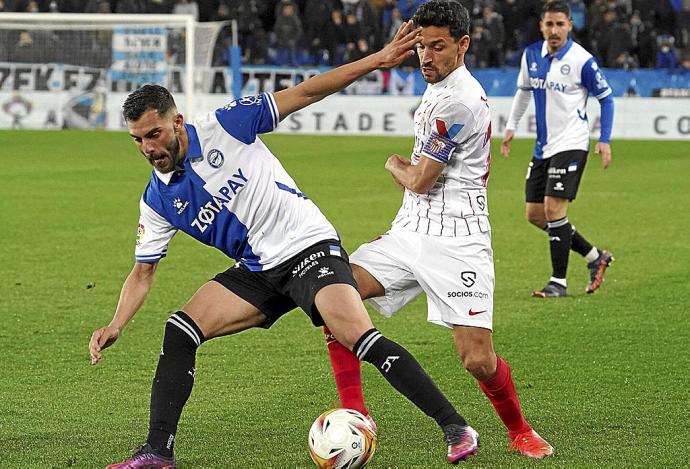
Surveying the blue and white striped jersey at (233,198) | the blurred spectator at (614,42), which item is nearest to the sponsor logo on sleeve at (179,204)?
the blue and white striped jersey at (233,198)

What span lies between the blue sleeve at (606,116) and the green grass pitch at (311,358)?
1.17 metres

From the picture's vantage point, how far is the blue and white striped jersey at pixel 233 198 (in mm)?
5184

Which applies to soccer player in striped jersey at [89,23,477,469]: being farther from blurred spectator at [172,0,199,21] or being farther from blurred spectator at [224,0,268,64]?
blurred spectator at [172,0,199,21]

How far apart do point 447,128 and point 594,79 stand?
467 centimetres

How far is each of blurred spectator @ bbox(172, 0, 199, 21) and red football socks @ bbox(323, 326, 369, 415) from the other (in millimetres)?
23657

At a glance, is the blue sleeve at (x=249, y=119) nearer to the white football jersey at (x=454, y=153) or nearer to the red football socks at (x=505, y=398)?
the white football jersey at (x=454, y=153)

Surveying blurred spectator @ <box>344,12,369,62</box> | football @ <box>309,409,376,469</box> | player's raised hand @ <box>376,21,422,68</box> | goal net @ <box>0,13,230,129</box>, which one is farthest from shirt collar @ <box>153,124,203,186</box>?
blurred spectator @ <box>344,12,369,62</box>

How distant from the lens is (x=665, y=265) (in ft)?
35.3

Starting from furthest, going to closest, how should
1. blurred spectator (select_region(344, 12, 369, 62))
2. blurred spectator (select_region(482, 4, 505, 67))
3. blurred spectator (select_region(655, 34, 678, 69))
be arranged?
blurred spectator (select_region(344, 12, 369, 62)), blurred spectator (select_region(482, 4, 505, 67)), blurred spectator (select_region(655, 34, 678, 69))

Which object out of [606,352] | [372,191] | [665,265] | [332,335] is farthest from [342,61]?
[332,335]

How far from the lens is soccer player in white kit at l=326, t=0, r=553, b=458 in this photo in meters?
5.30

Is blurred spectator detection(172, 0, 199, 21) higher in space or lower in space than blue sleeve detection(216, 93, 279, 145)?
lower

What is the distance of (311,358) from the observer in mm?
7293

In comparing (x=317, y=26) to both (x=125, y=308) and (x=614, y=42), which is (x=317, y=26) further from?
(x=125, y=308)
